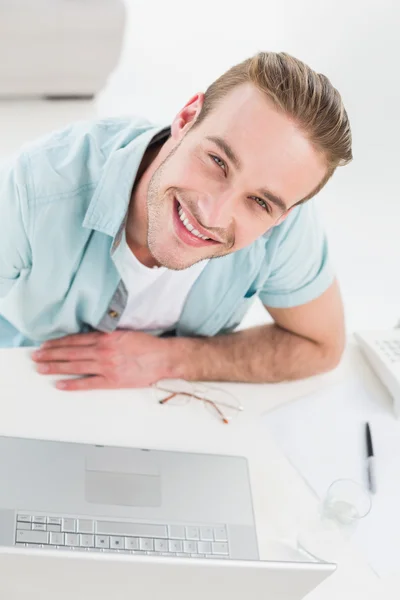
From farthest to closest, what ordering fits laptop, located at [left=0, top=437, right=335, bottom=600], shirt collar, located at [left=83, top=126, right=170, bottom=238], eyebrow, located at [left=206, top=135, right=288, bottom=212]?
shirt collar, located at [left=83, top=126, right=170, bottom=238], eyebrow, located at [left=206, top=135, right=288, bottom=212], laptop, located at [left=0, top=437, right=335, bottom=600]

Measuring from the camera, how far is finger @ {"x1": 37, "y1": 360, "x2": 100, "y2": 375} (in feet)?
3.57

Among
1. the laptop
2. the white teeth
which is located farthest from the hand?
the white teeth

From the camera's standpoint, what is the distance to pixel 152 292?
121 centimetres

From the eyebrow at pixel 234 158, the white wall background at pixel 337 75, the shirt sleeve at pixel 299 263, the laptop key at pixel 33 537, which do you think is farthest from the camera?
the white wall background at pixel 337 75

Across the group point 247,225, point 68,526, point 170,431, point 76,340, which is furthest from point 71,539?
point 247,225

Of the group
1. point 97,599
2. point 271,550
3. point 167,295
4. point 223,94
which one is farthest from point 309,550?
point 223,94

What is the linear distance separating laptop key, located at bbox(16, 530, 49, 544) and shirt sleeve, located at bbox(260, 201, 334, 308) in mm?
576

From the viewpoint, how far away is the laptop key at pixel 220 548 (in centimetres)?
92

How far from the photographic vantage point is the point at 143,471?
0.98 m

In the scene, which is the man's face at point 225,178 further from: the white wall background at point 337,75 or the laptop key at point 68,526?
the white wall background at point 337,75

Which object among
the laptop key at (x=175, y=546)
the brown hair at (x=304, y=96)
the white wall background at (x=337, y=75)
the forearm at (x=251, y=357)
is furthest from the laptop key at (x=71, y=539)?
the white wall background at (x=337, y=75)

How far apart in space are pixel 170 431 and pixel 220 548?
0.20 metres

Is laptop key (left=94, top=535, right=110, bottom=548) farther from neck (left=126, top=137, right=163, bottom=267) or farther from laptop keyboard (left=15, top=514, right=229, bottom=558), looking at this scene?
neck (left=126, top=137, right=163, bottom=267)

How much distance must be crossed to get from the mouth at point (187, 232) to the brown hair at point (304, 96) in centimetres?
18
